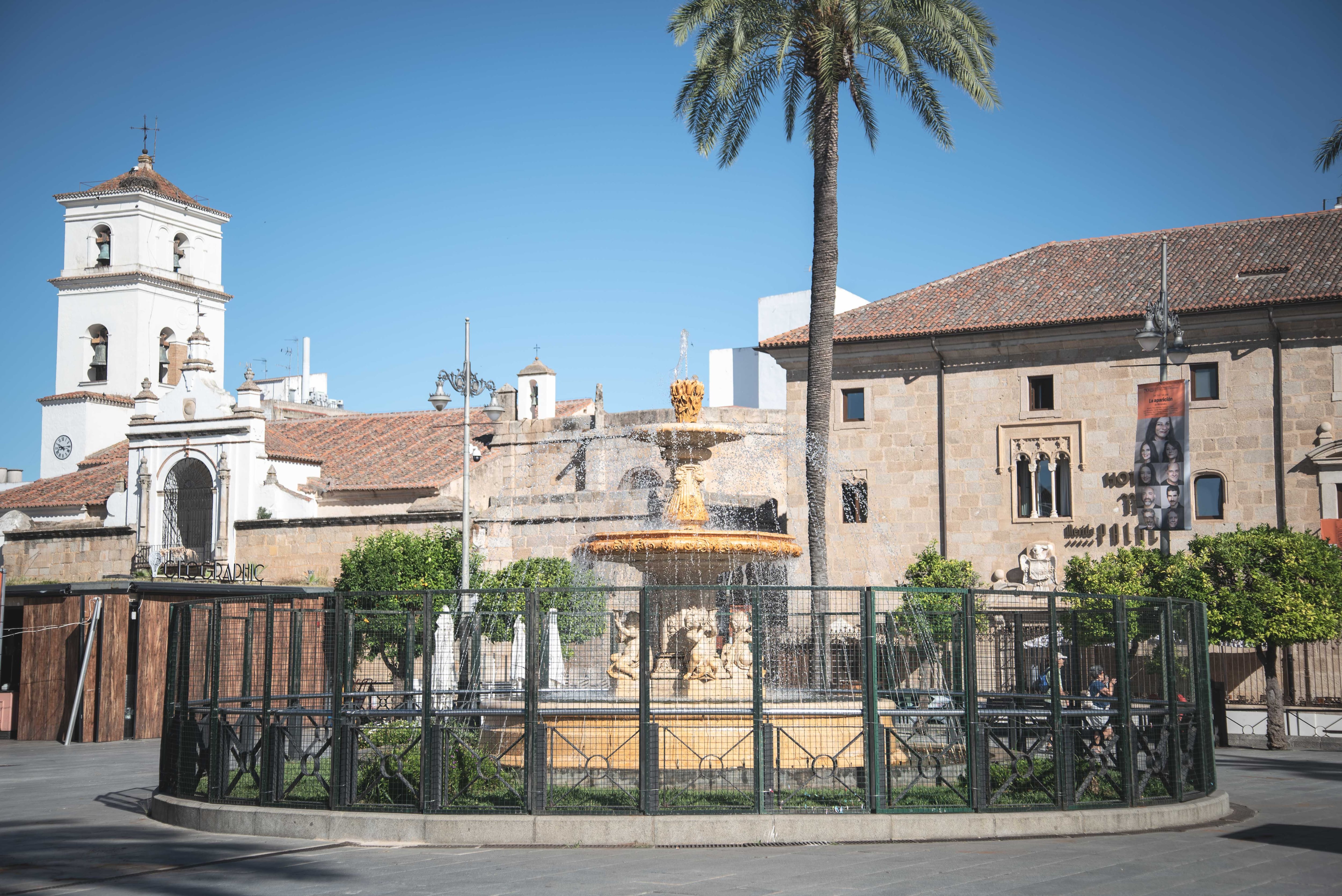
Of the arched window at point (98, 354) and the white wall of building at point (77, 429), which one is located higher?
the arched window at point (98, 354)

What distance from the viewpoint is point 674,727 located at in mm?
11852

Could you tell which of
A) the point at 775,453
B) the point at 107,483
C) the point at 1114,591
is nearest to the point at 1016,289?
the point at 775,453

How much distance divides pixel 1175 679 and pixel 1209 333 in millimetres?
22434

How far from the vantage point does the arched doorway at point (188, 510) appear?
46.1m

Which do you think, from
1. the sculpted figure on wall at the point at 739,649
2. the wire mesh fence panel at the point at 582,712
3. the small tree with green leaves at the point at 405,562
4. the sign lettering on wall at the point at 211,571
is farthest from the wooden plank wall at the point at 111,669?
the sign lettering on wall at the point at 211,571

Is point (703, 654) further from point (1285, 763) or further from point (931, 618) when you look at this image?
point (1285, 763)

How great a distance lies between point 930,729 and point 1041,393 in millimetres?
24537

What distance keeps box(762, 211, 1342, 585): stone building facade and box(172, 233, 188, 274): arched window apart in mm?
34818

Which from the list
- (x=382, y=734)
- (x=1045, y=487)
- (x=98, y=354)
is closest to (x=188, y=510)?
(x=98, y=354)

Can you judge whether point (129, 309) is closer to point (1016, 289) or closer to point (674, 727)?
point (1016, 289)

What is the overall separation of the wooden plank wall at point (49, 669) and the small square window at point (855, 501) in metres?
21.2

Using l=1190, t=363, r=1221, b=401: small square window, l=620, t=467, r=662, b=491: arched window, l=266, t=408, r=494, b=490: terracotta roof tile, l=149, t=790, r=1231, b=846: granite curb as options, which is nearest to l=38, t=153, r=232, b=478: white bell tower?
l=266, t=408, r=494, b=490: terracotta roof tile

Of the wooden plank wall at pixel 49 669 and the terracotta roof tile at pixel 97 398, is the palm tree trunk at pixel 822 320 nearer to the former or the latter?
the wooden plank wall at pixel 49 669

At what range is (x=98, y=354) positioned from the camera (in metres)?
59.5
